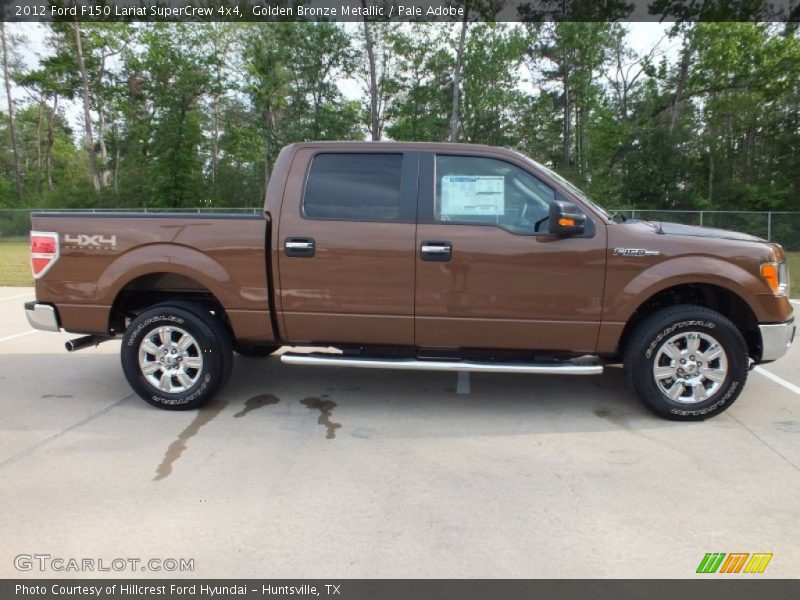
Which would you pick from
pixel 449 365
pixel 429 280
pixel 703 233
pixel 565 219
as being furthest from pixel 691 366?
pixel 429 280

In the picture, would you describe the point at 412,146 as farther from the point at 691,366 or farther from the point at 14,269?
the point at 14,269

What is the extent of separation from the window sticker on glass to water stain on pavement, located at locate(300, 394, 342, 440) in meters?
1.82

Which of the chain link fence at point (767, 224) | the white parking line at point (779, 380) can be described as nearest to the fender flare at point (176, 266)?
the white parking line at point (779, 380)

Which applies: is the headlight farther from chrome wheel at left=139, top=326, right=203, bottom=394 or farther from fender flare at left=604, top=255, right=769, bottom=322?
chrome wheel at left=139, top=326, right=203, bottom=394

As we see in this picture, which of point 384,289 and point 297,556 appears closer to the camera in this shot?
point 297,556

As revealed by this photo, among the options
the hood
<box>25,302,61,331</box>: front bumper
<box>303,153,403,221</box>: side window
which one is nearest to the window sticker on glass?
<box>303,153,403,221</box>: side window

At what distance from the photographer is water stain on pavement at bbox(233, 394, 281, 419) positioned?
15.2ft

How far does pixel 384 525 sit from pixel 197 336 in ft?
7.82

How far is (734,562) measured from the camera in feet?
8.49

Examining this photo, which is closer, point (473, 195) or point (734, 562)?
point (734, 562)

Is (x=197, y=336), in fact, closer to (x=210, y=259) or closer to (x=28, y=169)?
(x=210, y=259)

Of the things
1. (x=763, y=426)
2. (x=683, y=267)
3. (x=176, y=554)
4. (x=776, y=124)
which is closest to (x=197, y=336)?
(x=176, y=554)

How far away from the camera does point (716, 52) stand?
92.5 feet
